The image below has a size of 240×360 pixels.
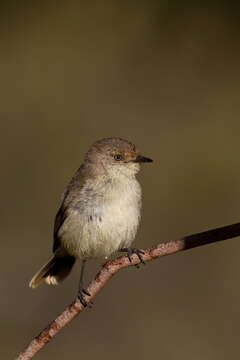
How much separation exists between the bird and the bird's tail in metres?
0.33

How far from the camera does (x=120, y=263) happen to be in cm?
234

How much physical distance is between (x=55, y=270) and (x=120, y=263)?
2629 millimetres

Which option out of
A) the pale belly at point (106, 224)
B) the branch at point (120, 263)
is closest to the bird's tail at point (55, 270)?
the pale belly at point (106, 224)

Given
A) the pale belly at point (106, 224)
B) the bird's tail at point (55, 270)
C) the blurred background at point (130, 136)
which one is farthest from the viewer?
the blurred background at point (130, 136)

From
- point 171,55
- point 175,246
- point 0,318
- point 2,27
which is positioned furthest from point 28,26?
Answer: point 175,246

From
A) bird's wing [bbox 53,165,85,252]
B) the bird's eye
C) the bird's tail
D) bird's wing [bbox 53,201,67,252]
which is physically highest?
the bird's eye

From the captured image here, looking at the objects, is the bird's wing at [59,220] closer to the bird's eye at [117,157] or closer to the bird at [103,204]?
the bird at [103,204]

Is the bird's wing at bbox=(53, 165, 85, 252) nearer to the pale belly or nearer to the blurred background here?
the pale belly

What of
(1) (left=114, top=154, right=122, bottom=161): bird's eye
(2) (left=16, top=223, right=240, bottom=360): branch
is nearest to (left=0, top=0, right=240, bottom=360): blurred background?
(1) (left=114, top=154, right=122, bottom=161): bird's eye

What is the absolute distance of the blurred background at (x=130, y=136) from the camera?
6.41 metres

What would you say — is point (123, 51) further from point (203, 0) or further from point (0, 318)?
point (0, 318)

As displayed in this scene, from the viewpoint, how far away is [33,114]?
8039 mm

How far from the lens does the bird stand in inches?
162

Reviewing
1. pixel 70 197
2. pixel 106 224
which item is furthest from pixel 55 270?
pixel 106 224
